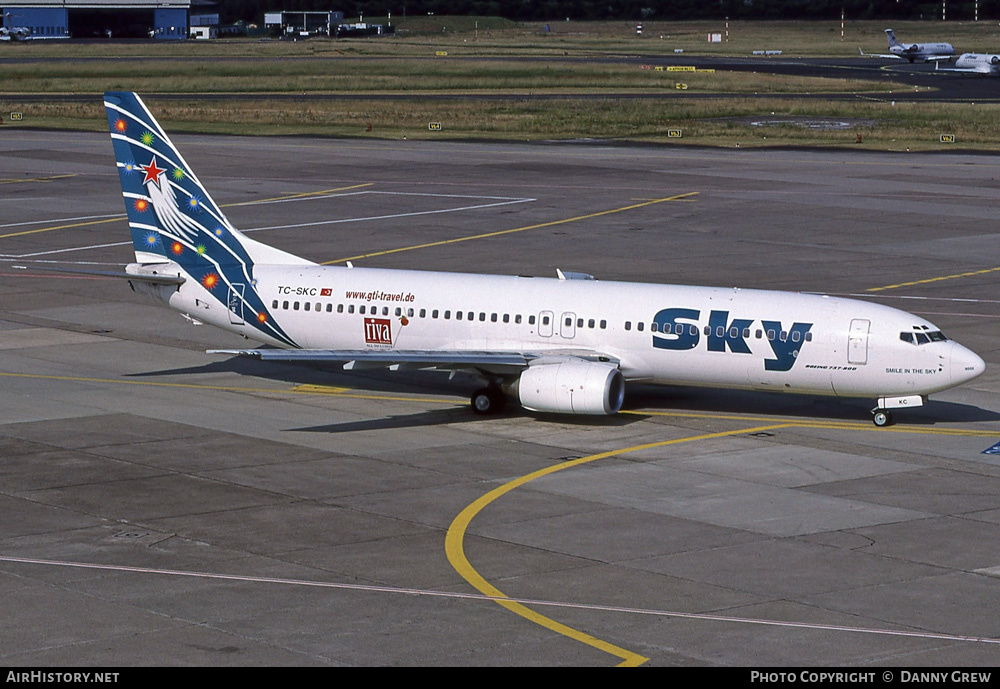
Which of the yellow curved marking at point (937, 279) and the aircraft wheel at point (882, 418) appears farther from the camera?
the yellow curved marking at point (937, 279)

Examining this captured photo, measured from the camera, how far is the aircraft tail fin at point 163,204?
4762 cm

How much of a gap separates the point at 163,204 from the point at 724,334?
1930 centimetres

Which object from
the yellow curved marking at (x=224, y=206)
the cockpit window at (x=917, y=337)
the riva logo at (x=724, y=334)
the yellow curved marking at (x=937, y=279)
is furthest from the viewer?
the yellow curved marking at (x=224, y=206)

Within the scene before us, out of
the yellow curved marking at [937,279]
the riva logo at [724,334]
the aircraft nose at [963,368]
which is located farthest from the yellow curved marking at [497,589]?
the yellow curved marking at [937,279]

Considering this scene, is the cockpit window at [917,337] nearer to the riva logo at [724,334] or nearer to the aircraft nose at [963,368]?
the aircraft nose at [963,368]

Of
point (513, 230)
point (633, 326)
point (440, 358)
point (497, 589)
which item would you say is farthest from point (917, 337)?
point (513, 230)

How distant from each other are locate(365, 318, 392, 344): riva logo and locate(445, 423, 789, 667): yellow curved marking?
374 inches

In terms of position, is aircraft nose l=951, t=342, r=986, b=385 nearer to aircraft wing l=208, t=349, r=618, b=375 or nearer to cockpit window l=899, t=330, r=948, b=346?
cockpit window l=899, t=330, r=948, b=346

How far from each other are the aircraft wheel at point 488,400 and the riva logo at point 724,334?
493 centimetres

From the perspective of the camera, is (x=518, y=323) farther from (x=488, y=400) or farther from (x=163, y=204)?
(x=163, y=204)

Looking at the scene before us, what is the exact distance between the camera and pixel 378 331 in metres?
45.5

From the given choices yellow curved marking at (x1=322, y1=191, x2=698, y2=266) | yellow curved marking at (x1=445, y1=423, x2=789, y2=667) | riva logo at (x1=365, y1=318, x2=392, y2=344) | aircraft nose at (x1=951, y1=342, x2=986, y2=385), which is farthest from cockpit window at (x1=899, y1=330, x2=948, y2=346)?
yellow curved marking at (x1=322, y1=191, x2=698, y2=266)

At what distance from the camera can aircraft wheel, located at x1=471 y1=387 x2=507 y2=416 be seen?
143ft

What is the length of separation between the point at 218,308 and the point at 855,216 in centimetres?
4971
